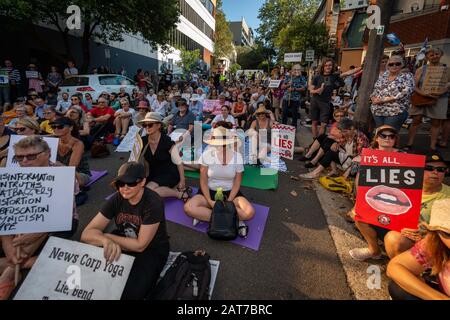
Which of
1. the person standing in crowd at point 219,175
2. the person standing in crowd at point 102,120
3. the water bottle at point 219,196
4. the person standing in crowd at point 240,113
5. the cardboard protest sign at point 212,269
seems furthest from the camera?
the person standing in crowd at point 240,113

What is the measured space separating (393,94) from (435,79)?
1.83 meters

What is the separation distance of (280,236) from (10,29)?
1620 cm

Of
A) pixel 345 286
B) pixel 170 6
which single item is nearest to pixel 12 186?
pixel 345 286

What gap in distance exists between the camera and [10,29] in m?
12.7

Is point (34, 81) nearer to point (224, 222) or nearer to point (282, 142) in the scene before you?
point (282, 142)

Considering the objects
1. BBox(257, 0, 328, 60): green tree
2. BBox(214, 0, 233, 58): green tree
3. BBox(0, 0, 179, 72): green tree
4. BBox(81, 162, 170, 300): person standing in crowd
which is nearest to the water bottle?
BBox(81, 162, 170, 300): person standing in crowd

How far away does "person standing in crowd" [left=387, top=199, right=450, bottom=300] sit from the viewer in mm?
1798

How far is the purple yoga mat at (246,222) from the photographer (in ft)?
10.6

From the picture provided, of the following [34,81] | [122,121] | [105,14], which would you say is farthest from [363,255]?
[105,14]

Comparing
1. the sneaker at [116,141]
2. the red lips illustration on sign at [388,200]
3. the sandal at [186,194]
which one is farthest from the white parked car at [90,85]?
the red lips illustration on sign at [388,200]

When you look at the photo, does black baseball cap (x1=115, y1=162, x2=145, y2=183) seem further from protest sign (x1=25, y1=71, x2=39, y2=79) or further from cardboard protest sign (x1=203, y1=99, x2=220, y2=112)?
protest sign (x1=25, y1=71, x2=39, y2=79)

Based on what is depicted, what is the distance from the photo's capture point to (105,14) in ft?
44.5

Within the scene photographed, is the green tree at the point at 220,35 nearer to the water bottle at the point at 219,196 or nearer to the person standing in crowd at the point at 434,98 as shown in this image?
the person standing in crowd at the point at 434,98

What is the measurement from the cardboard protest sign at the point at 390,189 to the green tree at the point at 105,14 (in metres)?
13.8
